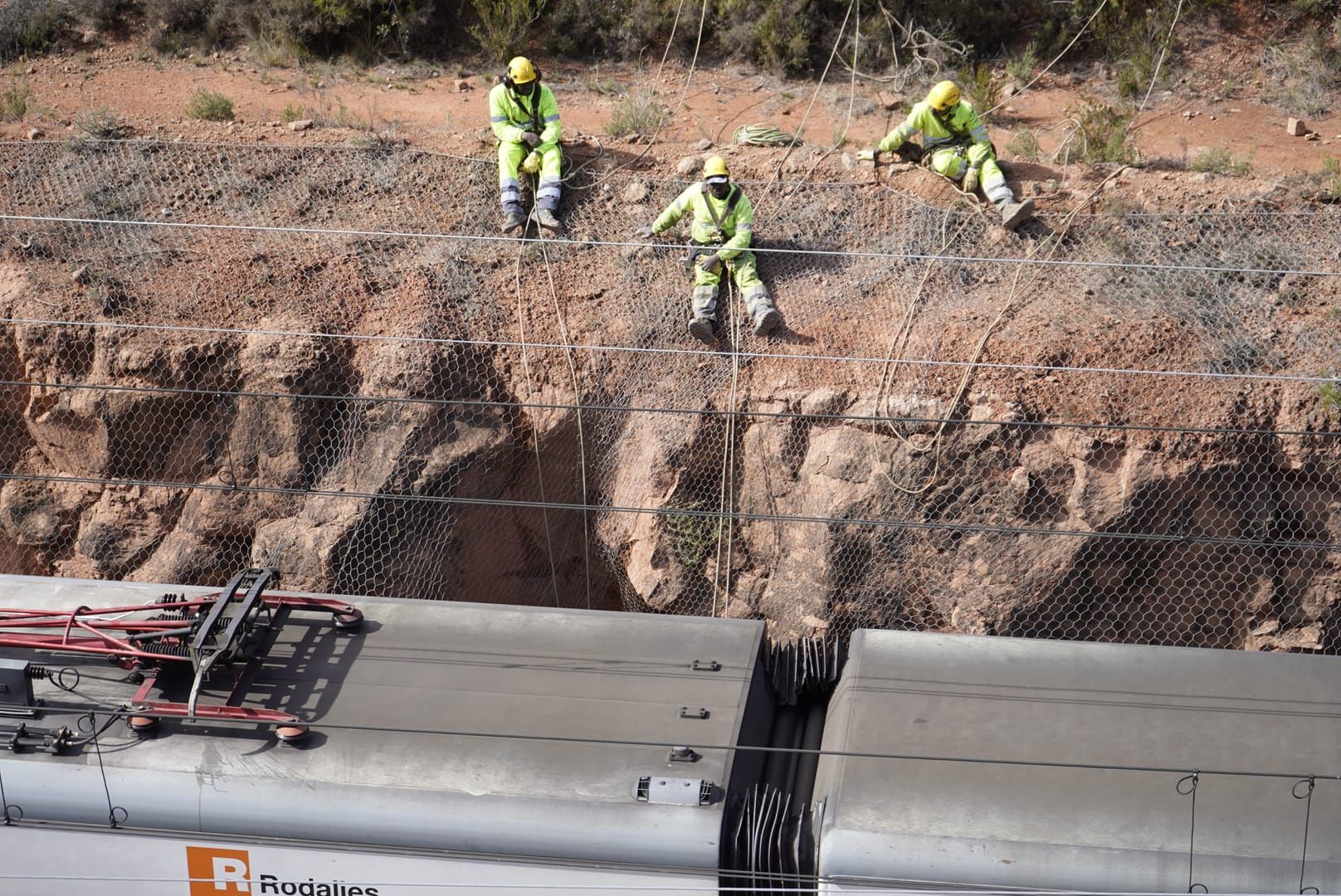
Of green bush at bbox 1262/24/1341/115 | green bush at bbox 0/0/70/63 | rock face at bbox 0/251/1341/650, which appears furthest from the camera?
green bush at bbox 0/0/70/63

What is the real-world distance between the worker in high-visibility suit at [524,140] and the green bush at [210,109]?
3.57 meters

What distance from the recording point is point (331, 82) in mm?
14836

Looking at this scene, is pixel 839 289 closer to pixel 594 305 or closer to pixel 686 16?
pixel 594 305

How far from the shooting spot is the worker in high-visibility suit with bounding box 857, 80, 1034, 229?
11.6 meters

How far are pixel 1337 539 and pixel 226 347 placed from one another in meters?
9.51

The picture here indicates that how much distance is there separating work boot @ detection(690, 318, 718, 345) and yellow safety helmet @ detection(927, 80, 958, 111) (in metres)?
3.26

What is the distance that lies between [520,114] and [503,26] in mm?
4012

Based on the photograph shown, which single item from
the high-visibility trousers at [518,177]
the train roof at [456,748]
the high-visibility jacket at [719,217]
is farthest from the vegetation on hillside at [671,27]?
the train roof at [456,748]

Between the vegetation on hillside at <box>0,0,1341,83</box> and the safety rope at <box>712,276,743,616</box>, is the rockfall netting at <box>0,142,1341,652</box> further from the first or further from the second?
the vegetation on hillside at <box>0,0,1341,83</box>

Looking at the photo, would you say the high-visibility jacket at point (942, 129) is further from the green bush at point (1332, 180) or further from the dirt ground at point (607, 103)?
the green bush at point (1332, 180)

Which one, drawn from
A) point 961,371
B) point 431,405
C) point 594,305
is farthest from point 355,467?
point 961,371

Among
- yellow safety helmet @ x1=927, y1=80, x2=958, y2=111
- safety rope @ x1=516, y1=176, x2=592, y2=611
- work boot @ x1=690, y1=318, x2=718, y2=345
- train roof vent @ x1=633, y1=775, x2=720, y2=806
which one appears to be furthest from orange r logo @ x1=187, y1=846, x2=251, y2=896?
yellow safety helmet @ x1=927, y1=80, x2=958, y2=111

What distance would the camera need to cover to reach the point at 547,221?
11.6m

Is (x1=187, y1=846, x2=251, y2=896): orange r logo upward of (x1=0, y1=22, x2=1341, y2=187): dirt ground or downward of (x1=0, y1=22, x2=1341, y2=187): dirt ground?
downward
